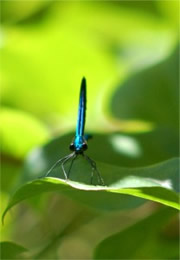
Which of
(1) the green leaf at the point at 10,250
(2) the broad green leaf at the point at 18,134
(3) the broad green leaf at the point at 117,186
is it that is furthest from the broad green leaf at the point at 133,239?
(2) the broad green leaf at the point at 18,134

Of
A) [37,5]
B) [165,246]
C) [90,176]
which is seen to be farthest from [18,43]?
[90,176]

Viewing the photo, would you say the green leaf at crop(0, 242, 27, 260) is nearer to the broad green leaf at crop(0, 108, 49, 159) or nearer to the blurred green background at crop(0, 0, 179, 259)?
the blurred green background at crop(0, 0, 179, 259)

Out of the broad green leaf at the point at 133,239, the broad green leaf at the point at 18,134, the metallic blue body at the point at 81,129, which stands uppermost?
the broad green leaf at the point at 18,134

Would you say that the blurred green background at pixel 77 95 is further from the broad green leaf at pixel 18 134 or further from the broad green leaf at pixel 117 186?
the broad green leaf at pixel 117 186

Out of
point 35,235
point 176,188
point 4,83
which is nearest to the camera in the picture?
point 176,188

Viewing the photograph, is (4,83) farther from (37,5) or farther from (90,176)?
(90,176)

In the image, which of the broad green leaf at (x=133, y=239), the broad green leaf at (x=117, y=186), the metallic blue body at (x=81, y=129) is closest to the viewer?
the broad green leaf at (x=117, y=186)

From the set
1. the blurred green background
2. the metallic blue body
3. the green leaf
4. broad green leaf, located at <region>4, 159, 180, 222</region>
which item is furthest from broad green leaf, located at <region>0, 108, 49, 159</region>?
the green leaf

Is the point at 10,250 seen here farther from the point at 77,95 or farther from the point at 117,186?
the point at 77,95
